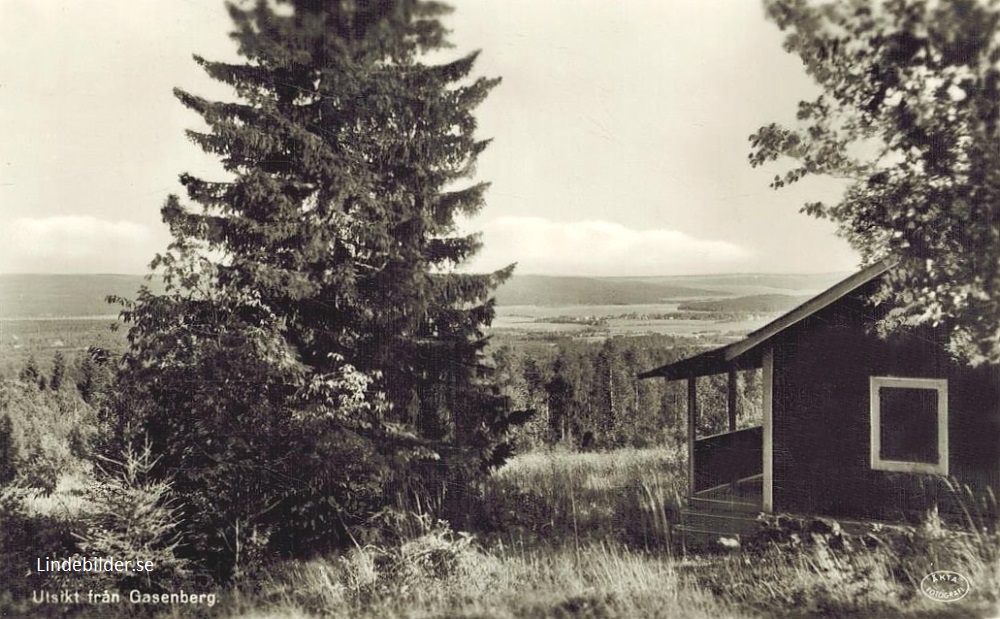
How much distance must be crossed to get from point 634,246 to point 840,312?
9.20 ft

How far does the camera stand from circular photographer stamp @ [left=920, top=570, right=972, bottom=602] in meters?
5.61

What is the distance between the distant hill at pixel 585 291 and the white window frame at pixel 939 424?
3.16 meters

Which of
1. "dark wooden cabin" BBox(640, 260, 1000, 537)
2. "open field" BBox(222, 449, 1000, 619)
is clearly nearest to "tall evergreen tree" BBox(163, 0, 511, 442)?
"open field" BBox(222, 449, 1000, 619)

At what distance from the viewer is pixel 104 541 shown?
636cm

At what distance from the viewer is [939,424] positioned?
7.46m

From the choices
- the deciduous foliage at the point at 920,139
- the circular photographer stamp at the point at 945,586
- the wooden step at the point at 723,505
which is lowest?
the wooden step at the point at 723,505

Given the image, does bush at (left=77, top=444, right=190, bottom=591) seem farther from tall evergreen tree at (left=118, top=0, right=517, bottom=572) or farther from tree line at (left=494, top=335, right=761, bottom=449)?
tree line at (left=494, top=335, right=761, bottom=449)

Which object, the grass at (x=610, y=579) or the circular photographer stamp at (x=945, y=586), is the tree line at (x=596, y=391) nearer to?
the grass at (x=610, y=579)

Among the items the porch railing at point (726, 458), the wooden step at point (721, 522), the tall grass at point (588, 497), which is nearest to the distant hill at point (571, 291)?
the porch railing at point (726, 458)

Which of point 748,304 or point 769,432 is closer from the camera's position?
point 769,432

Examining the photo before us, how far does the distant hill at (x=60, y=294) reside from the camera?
26.7ft

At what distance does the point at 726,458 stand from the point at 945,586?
517 centimetres

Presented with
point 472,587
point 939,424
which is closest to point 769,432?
point 939,424

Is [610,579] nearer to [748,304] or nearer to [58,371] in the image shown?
[748,304]
